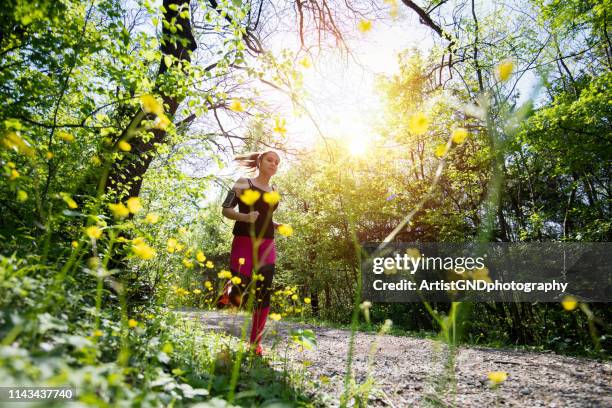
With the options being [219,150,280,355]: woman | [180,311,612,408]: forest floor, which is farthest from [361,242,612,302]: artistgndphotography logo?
[219,150,280,355]: woman

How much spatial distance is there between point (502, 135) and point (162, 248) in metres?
5.53

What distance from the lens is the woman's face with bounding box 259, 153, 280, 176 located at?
3.21 meters

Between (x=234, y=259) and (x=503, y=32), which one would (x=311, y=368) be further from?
(x=503, y=32)

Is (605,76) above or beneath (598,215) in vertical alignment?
above

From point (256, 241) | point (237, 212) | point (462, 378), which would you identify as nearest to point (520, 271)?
point (462, 378)

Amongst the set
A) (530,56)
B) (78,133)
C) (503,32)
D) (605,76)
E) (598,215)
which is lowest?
(78,133)

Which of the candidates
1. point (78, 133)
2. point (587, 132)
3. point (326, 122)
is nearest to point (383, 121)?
point (587, 132)

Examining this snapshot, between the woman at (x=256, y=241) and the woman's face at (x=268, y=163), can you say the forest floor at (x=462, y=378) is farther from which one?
the woman's face at (x=268, y=163)

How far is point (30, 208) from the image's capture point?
1.93 metres

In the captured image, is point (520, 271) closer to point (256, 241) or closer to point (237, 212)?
point (256, 241)

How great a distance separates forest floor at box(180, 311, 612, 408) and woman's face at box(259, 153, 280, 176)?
4.65ft

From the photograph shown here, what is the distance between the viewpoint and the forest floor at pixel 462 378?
77.4 inches

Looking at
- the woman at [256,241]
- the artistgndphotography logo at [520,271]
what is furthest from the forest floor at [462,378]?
the artistgndphotography logo at [520,271]

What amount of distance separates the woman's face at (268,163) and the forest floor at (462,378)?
55.8 inches
